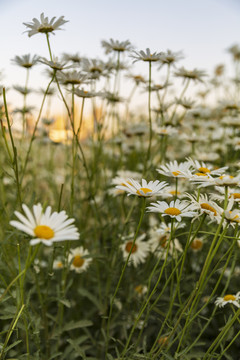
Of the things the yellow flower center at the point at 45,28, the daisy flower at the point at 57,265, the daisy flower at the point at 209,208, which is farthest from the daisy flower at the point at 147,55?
the daisy flower at the point at 57,265

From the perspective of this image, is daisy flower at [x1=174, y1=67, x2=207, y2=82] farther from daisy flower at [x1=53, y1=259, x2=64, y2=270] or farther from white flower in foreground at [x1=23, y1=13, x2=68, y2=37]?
daisy flower at [x1=53, y1=259, x2=64, y2=270]

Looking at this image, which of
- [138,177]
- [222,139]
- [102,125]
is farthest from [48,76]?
[222,139]

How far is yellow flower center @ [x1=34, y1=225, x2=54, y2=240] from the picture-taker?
658 millimetres

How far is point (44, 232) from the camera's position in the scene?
67 centimetres

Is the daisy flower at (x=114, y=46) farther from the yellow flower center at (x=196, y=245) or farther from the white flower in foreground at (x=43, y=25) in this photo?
the yellow flower center at (x=196, y=245)

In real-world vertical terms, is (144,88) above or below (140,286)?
above

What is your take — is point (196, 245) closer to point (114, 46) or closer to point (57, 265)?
point (57, 265)

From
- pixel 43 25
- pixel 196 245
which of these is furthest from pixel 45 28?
pixel 196 245

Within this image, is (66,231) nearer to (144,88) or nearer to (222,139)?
(144,88)

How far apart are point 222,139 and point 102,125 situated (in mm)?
1196

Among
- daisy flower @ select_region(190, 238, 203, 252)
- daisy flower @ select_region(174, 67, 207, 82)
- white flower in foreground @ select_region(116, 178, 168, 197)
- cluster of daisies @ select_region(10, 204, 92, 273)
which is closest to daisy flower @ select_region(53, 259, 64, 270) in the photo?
daisy flower @ select_region(190, 238, 203, 252)

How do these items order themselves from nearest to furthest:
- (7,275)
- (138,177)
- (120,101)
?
(7,275) < (138,177) < (120,101)

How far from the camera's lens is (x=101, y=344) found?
4.50 ft

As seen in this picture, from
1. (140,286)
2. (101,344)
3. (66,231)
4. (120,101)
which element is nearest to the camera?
(66,231)
